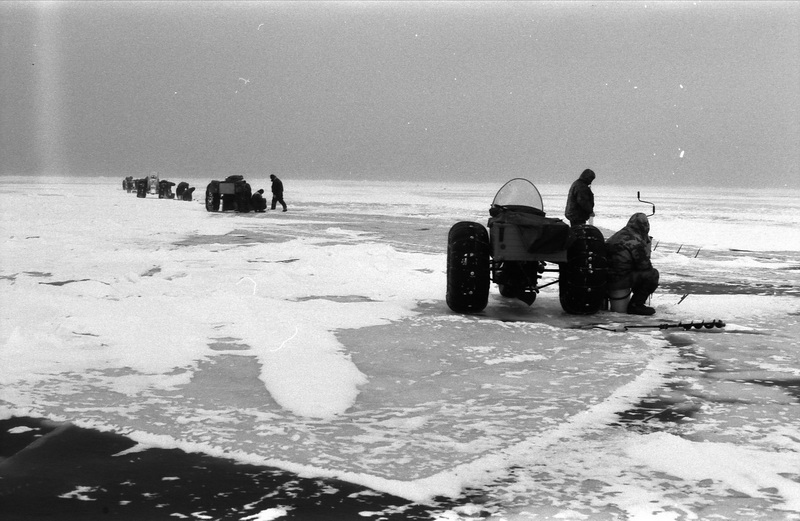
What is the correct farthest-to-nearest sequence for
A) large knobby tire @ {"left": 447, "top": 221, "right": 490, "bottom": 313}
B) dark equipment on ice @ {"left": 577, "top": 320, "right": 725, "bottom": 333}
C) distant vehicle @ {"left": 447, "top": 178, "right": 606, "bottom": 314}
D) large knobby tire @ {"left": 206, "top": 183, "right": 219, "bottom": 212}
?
large knobby tire @ {"left": 206, "top": 183, "right": 219, "bottom": 212}, large knobby tire @ {"left": 447, "top": 221, "right": 490, "bottom": 313}, distant vehicle @ {"left": 447, "top": 178, "right": 606, "bottom": 314}, dark equipment on ice @ {"left": 577, "top": 320, "right": 725, "bottom": 333}

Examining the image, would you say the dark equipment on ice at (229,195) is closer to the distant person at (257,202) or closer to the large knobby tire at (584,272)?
the distant person at (257,202)

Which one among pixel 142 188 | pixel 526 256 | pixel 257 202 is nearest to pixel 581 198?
pixel 526 256

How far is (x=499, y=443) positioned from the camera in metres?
5.06

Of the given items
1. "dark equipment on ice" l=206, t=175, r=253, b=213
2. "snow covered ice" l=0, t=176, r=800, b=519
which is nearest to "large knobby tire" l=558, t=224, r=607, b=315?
"snow covered ice" l=0, t=176, r=800, b=519

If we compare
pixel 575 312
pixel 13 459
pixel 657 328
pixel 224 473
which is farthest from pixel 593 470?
pixel 575 312

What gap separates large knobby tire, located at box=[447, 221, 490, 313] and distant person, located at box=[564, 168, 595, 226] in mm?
5193

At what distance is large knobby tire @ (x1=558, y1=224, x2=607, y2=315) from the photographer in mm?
10250

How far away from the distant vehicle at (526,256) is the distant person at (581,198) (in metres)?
4.51

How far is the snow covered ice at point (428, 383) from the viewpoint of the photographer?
448 centimetres

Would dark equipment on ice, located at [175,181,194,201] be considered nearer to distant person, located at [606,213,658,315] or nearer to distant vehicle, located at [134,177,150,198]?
distant vehicle, located at [134,177,150,198]

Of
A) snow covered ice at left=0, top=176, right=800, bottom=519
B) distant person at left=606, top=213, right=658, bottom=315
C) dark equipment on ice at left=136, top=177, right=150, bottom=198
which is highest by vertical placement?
dark equipment on ice at left=136, top=177, right=150, bottom=198

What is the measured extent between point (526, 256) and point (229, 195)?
2552 centimetres

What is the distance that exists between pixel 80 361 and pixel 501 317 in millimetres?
4852

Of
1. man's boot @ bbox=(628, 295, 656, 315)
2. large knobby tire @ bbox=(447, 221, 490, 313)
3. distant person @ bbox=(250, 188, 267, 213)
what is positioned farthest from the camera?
distant person @ bbox=(250, 188, 267, 213)
